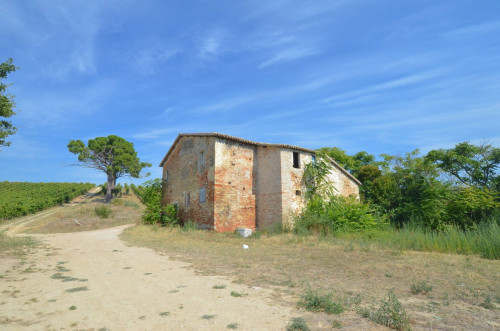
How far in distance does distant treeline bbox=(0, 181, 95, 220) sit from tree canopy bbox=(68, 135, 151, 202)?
561cm

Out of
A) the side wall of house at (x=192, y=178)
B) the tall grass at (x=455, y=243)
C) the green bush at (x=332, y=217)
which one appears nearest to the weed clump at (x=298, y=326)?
the tall grass at (x=455, y=243)

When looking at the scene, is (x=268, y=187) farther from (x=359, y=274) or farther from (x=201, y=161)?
(x=359, y=274)

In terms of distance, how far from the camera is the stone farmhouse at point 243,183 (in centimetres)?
1599

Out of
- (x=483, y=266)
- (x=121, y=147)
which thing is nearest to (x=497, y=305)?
(x=483, y=266)

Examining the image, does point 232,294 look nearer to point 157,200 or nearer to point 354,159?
point 157,200

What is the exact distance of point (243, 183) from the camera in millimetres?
16766

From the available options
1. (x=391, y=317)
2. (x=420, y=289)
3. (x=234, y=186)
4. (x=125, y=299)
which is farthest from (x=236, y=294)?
(x=234, y=186)

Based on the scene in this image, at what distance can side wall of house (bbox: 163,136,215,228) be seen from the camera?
1638cm

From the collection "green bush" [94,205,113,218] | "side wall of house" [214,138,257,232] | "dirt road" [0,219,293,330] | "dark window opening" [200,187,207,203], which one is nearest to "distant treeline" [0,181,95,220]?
"green bush" [94,205,113,218]

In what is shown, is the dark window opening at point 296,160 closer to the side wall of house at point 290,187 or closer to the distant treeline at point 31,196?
the side wall of house at point 290,187

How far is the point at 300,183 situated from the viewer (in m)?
16.8

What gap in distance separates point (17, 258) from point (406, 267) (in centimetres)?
1109

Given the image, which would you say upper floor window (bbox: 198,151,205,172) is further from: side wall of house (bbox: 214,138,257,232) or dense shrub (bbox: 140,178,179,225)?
dense shrub (bbox: 140,178,179,225)

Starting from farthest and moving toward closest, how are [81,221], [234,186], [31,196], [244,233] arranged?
[31,196]
[81,221]
[234,186]
[244,233]
